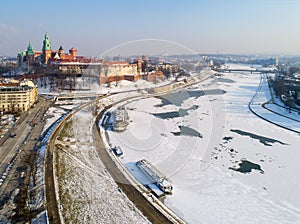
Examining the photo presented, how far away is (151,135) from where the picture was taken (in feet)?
37.7

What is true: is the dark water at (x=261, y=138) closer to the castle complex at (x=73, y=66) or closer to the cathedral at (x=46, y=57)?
the castle complex at (x=73, y=66)

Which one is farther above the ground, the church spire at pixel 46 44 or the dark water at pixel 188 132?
the church spire at pixel 46 44

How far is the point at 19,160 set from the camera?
790 centimetres

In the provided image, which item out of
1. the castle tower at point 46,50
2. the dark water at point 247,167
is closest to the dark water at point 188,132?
the dark water at point 247,167

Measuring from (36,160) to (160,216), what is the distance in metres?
4.71

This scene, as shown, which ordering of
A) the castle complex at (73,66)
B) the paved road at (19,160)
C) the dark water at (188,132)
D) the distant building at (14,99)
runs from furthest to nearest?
the castle complex at (73,66), the distant building at (14,99), the dark water at (188,132), the paved road at (19,160)

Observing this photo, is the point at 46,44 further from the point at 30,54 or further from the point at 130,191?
the point at 130,191

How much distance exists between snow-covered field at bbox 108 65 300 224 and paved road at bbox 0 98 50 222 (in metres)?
3.22

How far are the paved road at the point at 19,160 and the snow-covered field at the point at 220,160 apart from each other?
10.6 feet

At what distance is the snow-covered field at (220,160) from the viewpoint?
6152 millimetres

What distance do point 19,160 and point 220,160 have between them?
7.05 meters

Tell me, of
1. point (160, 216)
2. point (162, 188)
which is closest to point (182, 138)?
point (162, 188)

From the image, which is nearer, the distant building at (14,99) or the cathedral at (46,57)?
the distant building at (14,99)

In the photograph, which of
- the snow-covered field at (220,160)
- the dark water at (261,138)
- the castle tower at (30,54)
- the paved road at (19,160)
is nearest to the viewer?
the paved road at (19,160)
